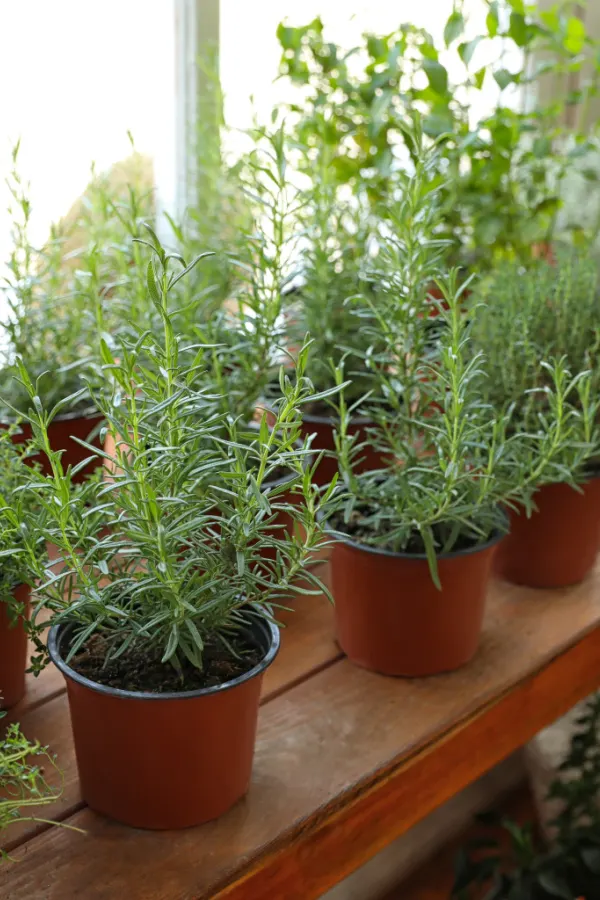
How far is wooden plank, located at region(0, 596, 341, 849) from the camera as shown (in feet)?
2.33

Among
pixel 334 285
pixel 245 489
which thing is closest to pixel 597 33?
pixel 334 285

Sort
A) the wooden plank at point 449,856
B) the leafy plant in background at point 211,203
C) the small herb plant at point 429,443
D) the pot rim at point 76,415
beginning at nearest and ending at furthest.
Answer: the small herb plant at point 429,443
the pot rim at point 76,415
the leafy plant in background at point 211,203
the wooden plank at point 449,856

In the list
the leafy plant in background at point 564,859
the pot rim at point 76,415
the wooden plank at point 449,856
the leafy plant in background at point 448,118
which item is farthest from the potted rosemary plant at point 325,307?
the wooden plank at point 449,856

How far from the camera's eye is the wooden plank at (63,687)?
71cm

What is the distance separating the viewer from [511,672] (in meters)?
0.91

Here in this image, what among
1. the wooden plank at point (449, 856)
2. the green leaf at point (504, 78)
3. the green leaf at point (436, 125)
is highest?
the green leaf at point (504, 78)

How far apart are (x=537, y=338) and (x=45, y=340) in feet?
1.74

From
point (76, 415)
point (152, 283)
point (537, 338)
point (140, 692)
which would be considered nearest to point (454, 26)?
point (537, 338)

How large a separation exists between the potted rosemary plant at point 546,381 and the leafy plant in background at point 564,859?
0.44 m

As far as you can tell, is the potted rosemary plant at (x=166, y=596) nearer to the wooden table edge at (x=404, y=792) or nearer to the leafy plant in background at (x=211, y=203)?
the wooden table edge at (x=404, y=792)

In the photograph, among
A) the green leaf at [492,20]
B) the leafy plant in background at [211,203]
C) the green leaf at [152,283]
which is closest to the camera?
the green leaf at [152,283]

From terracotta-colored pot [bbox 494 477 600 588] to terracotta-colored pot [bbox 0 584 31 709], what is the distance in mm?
530

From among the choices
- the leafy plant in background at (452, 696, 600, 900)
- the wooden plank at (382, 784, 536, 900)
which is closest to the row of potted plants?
the leafy plant in background at (452, 696, 600, 900)

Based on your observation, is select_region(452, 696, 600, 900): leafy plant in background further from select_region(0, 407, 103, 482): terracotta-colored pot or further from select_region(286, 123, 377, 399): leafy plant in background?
select_region(0, 407, 103, 482): terracotta-colored pot
